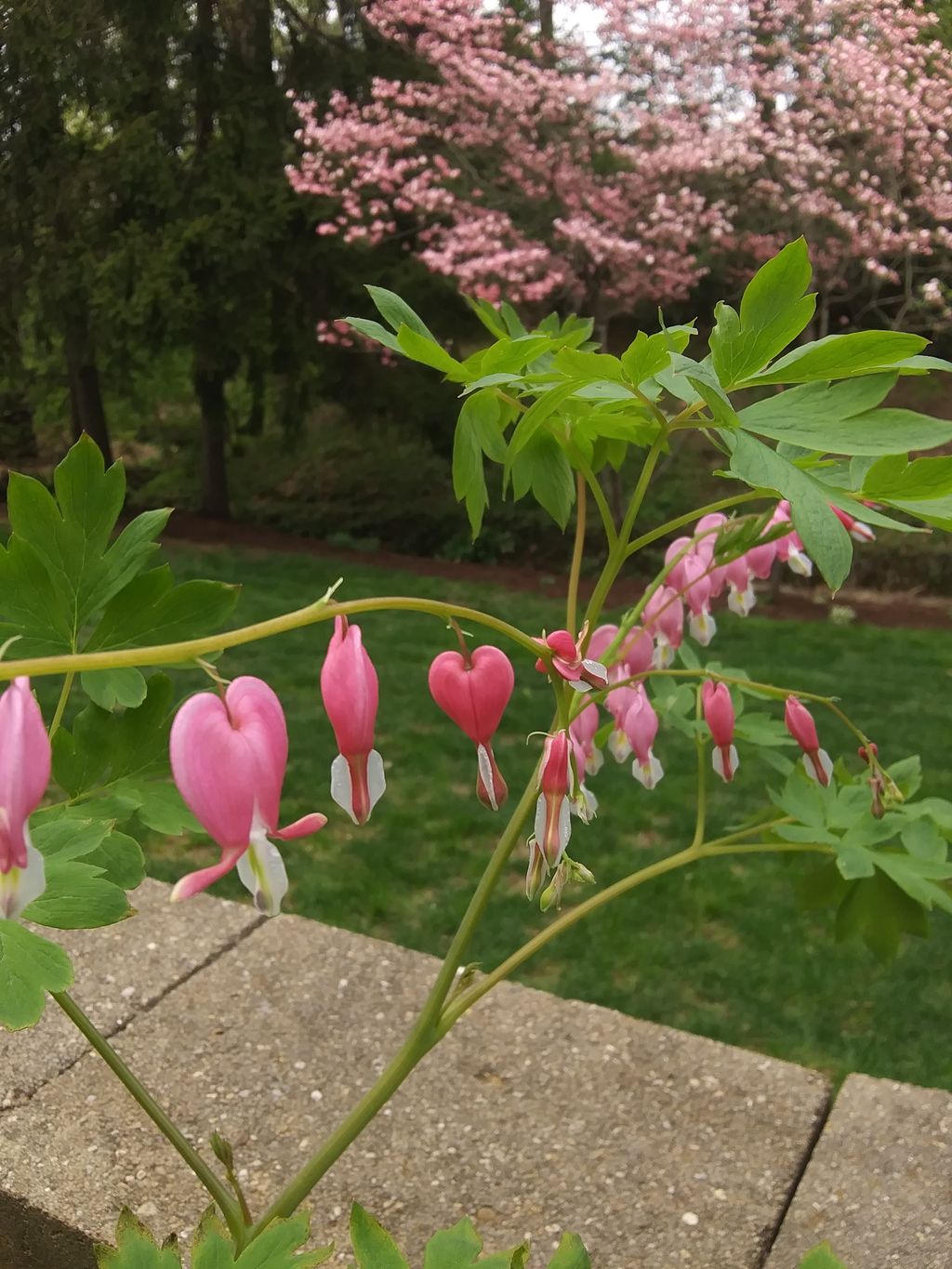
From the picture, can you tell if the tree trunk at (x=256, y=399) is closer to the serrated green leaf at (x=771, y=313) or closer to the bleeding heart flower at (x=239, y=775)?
the serrated green leaf at (x=771, y=313)

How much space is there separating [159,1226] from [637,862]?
7.26 ft

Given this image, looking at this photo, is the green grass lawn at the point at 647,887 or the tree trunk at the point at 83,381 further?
the tree trunk at the point at 83,381

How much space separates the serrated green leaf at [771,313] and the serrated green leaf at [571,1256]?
25.2 inches

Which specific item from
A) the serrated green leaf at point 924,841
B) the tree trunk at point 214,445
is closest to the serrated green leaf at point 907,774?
the serrated green leaf at point 924,841

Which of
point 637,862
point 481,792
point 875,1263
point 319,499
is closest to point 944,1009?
point 637,862

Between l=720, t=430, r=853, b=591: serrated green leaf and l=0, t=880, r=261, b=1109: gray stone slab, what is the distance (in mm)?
889

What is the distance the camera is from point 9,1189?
43.4 inches

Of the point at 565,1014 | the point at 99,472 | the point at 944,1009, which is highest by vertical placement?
the point at 99,472

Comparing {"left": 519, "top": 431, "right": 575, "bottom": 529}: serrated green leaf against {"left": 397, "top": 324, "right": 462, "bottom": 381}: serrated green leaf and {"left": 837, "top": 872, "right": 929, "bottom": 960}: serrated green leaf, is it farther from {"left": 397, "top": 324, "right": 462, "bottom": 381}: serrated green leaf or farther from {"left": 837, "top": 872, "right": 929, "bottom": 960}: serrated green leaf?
{"left": 837, "top": 872, "right": 929, "bottom": 960}: serrated green leaf

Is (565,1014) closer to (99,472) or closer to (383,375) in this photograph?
(99,472)

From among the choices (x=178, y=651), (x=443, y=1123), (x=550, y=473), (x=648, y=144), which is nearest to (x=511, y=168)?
(x=648, y=144)

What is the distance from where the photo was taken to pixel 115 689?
908mm

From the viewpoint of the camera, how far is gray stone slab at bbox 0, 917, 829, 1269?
1.11m

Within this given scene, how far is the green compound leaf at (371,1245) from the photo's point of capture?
0.77 m
